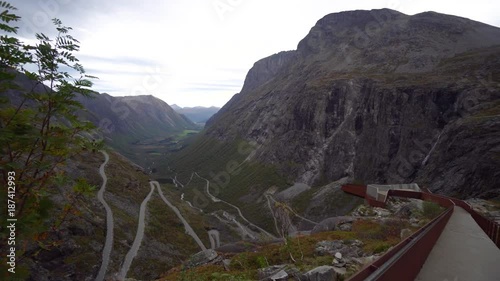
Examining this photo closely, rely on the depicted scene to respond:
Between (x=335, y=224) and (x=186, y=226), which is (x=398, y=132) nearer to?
(x=186, y=226)

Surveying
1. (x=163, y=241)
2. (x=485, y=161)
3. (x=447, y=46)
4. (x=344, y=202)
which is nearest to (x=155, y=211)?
(x=163, y=241)

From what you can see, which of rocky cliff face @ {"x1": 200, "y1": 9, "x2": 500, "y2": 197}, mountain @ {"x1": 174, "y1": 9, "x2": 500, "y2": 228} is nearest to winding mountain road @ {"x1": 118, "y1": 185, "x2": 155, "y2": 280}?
mountain @ {"x1": 174, "y1": 9, "x2": 500, "y2": 228}

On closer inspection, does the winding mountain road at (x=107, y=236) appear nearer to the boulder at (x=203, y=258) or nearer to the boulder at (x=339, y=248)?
the boulder at (x=203, y=258)

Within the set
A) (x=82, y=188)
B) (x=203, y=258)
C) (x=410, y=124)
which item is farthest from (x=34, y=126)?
(x=410, y=124)

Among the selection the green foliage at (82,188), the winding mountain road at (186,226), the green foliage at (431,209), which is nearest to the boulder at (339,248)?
the green foliage at (431,209)

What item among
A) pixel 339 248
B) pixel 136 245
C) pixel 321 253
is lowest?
pixel 136 245

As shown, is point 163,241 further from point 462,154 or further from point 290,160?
point 290,160

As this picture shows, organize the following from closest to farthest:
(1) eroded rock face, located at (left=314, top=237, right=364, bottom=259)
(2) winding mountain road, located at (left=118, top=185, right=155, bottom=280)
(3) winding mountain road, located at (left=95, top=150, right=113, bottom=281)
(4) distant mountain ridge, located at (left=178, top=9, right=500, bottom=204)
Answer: (1) eroded rock face, located at (left=314, top=237, right=364, bottom=259) → (3) winding mountain road, located at (left=95, top=150, right=113, bottom=281) → (2) winding mountain road, located at (left=118, top=185, right=155, bottom=280) → (4) distant mountain ridge, located at (left=178, top=9, right=500, bottom=204)

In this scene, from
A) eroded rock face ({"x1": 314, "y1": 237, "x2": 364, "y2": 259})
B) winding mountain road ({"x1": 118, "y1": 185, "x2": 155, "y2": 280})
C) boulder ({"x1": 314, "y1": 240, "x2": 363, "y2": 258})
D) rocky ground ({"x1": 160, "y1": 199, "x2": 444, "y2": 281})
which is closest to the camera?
rocky ground ({"x1": 160, "y1": 199, "x2": 444, "y2": 281})

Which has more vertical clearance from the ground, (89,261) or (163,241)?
(89,261)

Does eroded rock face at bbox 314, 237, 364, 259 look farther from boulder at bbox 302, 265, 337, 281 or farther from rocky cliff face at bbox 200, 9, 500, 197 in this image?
rocky cliff face at bbox 200, 9, 500, 197

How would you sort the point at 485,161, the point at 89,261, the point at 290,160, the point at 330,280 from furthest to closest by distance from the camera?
the point at 290,160 < the point at 485,161 < the point at 89,261 < the point at 330,280
